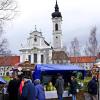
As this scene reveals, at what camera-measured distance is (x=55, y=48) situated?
123562 mm

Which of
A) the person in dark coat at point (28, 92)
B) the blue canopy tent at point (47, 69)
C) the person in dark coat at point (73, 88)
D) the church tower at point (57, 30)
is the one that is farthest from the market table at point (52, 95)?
the church tower at point (57, 30)

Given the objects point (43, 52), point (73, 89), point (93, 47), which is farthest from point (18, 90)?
point (43, 52)

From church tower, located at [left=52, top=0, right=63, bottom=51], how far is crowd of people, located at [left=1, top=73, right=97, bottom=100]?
10007 centimetres

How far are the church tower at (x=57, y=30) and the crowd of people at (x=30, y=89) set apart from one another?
100072 mm

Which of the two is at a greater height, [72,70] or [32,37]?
[32,37]

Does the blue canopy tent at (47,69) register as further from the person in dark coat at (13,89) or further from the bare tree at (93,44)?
the bare tree at (93,44)

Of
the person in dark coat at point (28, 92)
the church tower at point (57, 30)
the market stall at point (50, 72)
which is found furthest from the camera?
the church tower at point (57, 30)

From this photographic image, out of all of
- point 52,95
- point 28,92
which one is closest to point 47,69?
point 52,95

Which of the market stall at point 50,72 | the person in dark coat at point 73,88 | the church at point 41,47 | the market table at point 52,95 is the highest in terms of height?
the church at point 41,47

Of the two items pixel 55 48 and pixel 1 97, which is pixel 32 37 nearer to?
pixel 55 48

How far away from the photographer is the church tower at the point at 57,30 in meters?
124

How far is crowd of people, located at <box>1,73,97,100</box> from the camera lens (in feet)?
45.1

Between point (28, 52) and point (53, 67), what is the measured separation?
96.9 meters

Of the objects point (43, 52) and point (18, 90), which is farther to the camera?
point (43, 52)
